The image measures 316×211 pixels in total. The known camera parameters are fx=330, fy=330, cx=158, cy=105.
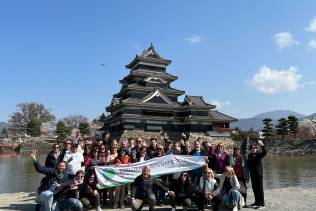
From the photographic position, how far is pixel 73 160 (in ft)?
27.1

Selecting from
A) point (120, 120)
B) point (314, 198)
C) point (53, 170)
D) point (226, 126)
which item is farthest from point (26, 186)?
point (226, 126)

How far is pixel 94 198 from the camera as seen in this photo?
7.98 meters

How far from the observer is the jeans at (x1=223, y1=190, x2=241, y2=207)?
8095mm

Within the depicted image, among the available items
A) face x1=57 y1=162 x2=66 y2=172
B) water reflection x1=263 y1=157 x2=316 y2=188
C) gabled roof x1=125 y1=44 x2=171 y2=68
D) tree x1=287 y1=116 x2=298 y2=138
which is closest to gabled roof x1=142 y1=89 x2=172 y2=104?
gabled roof x1=125 y1=44 x2=171 y2=68

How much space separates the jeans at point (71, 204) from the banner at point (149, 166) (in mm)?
1063

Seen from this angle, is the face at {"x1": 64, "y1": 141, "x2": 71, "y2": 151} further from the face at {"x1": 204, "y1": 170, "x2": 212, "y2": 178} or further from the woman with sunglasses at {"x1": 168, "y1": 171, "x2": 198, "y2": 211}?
the face at {"x1": 204, "y1": 170, "x2": 212, "y2": 178}

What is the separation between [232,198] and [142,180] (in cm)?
230

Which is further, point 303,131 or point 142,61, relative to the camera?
point 303,131

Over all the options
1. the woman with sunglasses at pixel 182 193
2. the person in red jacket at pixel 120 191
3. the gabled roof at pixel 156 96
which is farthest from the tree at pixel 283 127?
the woman with sunglasses at pixel 182 193

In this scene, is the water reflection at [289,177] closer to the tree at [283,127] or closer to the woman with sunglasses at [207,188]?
the woman with sunglasses at [207,188]

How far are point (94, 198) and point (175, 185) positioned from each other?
6.58 ft

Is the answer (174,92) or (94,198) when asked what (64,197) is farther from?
(174,92)

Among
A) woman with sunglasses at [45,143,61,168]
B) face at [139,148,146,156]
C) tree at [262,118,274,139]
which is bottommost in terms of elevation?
woman with sunglasses at [45,143,61,168]

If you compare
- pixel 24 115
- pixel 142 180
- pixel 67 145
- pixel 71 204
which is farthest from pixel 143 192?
pixel 24 115
